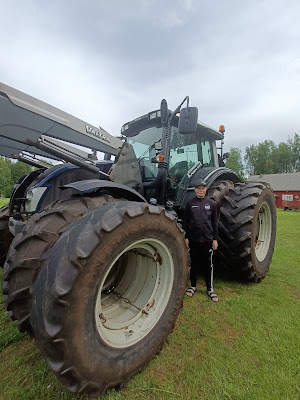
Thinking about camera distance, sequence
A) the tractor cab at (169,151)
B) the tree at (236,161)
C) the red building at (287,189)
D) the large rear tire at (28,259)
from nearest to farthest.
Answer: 1. the large rear tire at (28,259)
2. the tractor cab at (169,151)
3. the red building at (287,189)
4. the tree at (236,161)

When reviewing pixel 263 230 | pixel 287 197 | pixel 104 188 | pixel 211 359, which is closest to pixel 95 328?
pixel 211 359

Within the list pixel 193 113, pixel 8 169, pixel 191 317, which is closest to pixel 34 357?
pixel 191 317

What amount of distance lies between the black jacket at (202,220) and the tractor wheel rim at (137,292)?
1.23 metres

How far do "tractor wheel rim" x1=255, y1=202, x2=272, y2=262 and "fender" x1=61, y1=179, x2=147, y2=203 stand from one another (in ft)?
8.74

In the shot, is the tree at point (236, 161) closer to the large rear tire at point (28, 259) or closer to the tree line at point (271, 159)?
the tree line at point (271, 159)

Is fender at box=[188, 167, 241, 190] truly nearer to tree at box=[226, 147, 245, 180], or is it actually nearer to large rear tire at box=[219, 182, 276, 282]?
large rear tire at box=[219, 182, 276, 282]

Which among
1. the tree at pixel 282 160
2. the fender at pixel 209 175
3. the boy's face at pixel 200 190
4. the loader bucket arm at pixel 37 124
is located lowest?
the boy's face at pixel 200 190

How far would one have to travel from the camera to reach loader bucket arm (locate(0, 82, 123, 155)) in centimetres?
222

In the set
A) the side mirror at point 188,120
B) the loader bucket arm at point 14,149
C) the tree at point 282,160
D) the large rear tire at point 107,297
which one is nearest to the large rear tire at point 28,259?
the large rear tire at point 107,297

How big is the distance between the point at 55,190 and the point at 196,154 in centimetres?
244

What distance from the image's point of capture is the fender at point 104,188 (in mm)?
2035

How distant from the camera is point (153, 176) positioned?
3.61 m

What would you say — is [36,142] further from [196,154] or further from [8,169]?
[8,169]

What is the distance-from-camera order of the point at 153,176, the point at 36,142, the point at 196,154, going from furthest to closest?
the point at 196,154, the point at 153,176, the point at 36,142
